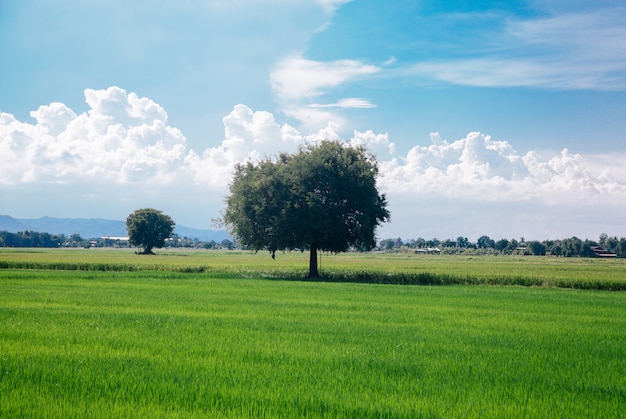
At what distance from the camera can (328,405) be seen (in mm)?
10062

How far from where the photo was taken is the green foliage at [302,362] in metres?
10.1

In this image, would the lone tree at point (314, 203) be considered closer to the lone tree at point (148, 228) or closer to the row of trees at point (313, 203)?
the row of trees at point (313, 203)

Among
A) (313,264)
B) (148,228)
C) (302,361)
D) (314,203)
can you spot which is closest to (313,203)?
(314,203)

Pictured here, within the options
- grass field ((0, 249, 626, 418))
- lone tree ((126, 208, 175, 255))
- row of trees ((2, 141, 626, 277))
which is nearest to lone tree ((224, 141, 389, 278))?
row of trees ((2, 141, 626, 277))

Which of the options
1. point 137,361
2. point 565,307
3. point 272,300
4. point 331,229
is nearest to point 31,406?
point 137,361

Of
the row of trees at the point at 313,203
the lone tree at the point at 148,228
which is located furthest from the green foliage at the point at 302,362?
the lone tree at the point at 148,228

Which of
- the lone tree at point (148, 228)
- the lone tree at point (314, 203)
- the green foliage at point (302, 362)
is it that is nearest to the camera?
the green foliage at point (302, 362)

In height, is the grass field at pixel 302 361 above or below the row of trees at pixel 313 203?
below

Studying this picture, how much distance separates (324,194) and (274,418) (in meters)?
48.1

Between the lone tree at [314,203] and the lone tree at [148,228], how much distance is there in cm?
10903

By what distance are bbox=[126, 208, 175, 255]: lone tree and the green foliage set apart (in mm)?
140958

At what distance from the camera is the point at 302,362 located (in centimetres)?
1361

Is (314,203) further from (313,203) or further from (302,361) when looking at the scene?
(302,361)

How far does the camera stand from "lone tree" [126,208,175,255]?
528 feet
